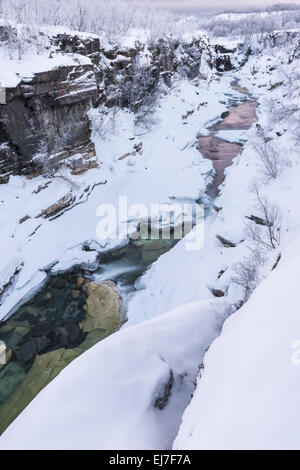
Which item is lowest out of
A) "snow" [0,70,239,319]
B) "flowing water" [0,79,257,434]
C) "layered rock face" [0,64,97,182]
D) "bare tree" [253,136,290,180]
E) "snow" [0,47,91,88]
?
"flowing water" [0,79,257,434]

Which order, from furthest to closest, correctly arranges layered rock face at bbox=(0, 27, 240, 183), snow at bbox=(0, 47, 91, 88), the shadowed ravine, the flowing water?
the shadowed ravine, layered rock face at bbox=(0, 27, 240, 183), snow at bbox=(0, 47, 91, 88), the flowing water

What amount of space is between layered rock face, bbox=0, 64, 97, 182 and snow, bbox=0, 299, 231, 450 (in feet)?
41.9

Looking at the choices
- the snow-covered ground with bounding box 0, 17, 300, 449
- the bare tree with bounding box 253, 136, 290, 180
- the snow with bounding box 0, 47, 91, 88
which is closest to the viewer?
the snow-covered ground with bounding box 0, 17, 300, 449

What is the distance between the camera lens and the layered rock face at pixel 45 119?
49.2 ft

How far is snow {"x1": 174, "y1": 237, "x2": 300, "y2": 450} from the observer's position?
3116 millimetres

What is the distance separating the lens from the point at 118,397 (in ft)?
18.2

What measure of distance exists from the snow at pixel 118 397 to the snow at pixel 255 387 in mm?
987

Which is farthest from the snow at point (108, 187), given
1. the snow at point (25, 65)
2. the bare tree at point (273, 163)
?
the snow at point (25, 65)

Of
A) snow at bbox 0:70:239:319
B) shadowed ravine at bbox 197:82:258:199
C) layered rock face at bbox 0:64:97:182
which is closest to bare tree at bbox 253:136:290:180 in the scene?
shadowed ravine at bbox 197:82:258:199

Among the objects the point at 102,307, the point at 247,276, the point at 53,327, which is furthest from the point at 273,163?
the point at 53,327

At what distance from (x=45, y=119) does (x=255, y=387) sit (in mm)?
17564

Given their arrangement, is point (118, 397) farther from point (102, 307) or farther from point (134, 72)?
point (134, 72)

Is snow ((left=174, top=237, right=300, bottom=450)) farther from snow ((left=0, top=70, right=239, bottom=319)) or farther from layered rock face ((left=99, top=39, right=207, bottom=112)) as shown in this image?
layered rock face ((left=99, top=39, right=207, bottom=112))

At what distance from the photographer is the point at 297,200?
13.0 m
